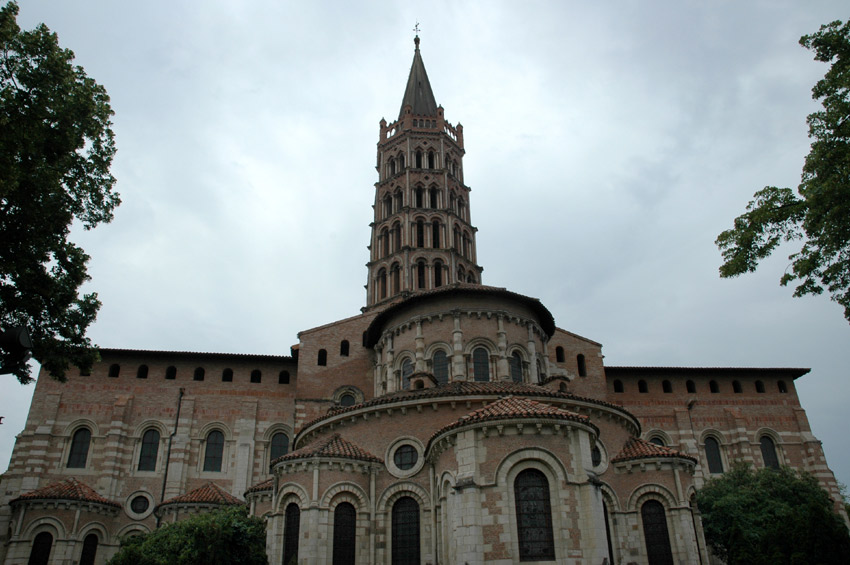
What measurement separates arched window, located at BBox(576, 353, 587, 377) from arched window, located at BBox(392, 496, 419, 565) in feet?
64.6

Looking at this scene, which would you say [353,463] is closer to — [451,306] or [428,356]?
[428,356]

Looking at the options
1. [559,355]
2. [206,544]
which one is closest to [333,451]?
[206,544]

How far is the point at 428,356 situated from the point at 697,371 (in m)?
22.0

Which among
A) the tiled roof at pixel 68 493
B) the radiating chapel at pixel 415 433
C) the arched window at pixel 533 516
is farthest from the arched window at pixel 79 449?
the arched window at pixel 533 516

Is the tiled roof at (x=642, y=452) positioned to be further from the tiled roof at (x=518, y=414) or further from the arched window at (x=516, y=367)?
the arched window at (x=516, y=367)

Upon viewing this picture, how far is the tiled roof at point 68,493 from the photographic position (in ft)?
95.0

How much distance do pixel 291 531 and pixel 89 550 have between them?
1477 cm

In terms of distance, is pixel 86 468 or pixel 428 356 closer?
pixel 428 356

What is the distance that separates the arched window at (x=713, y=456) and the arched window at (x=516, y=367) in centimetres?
1809

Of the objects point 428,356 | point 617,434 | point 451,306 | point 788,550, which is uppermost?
point 451,306

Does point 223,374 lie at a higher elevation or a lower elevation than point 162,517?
higher

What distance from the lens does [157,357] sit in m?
36.6

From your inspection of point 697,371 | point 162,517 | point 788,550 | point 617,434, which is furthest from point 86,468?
point 697,371

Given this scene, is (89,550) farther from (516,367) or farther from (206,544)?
(516,367)
